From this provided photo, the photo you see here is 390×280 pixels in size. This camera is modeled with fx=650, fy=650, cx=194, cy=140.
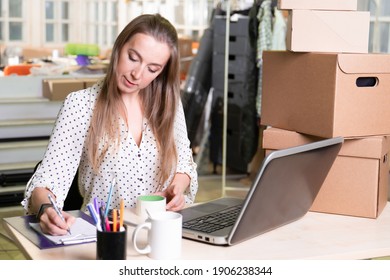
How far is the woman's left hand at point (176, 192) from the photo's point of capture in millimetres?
1771

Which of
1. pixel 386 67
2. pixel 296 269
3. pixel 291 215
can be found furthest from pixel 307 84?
pixel 296 269

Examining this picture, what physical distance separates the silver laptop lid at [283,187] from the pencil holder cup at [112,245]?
27cm

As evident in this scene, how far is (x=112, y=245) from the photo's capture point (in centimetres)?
127

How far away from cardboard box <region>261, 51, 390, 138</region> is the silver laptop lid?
0.71 feet

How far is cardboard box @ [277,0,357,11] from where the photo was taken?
1.96 metres

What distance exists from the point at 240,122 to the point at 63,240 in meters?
3.76

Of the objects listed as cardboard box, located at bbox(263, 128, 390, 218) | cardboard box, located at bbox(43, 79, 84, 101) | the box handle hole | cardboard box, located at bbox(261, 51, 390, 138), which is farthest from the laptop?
cardboard box, located at bbox(43, 79, 84, 101)

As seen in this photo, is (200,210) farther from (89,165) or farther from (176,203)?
(89,165)

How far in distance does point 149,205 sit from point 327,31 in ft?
2.59

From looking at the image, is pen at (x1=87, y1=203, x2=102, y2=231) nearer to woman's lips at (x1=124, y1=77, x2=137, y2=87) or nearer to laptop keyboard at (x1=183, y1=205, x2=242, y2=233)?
laptop keyboard at (x1=183, y1=205, x2=242, y2=233)

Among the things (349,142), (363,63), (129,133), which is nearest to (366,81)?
(363,63)

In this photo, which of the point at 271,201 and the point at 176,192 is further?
the point at 176,192

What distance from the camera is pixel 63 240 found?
1451mm

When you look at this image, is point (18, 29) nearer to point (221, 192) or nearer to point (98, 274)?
point (221, 192)
